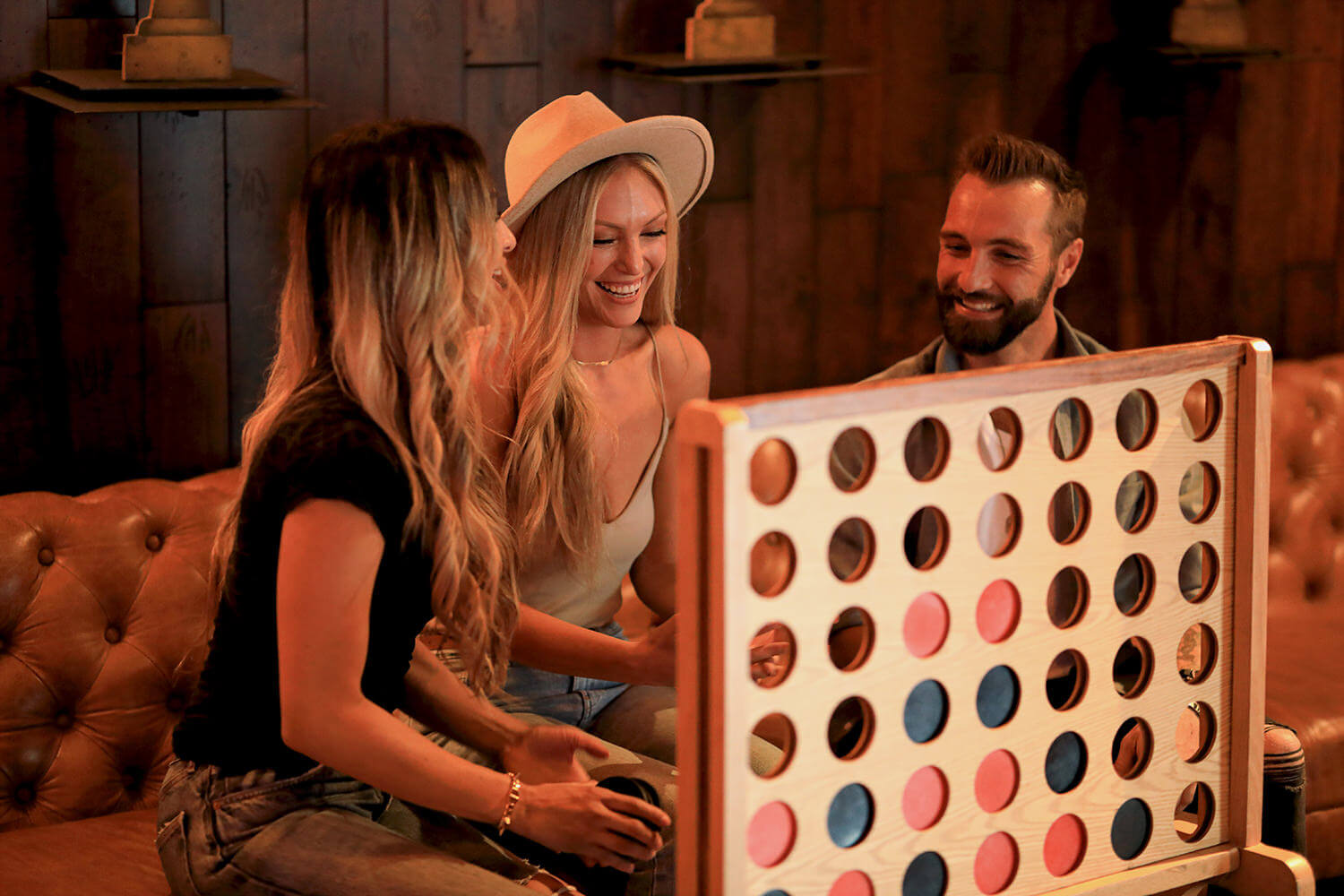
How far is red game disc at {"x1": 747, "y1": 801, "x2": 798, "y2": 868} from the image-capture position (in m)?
1.28

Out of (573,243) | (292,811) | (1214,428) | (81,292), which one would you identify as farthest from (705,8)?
(292,811)

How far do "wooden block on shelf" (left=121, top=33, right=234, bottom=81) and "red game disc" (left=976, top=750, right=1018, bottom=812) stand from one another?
4.75 feet

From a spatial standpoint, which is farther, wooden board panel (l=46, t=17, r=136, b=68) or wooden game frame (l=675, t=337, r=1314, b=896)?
wooden board panel (l=46, t=17, r=136, b=68)

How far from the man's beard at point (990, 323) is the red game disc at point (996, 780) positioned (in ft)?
3.50

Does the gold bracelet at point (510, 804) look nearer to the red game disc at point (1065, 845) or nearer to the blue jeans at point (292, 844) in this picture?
the blue jeans at point (292, 844)

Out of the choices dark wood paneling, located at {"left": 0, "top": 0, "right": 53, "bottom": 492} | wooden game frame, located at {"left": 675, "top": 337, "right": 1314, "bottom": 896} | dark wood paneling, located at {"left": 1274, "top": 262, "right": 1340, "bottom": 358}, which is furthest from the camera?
dark wood paneling, located at {"left": 1274, "top": 262, "right": 1340, "bottom": 358}

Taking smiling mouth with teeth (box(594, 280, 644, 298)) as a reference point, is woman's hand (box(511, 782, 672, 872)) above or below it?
below

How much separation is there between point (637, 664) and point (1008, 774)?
583 mm

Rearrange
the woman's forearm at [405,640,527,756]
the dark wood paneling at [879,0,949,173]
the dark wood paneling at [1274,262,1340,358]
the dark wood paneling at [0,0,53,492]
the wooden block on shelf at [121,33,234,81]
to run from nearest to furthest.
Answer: the woman's forearm at [405,640,527,756] → the wooden block on shelf at [121,33,234,81] → the dark wood paneling at [0,0,53,492] → the dark wood paneling at [879,0,949,173] → the dark wood paneling at [1274,262,1340,358]

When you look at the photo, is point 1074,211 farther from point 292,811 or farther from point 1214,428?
point 292,811

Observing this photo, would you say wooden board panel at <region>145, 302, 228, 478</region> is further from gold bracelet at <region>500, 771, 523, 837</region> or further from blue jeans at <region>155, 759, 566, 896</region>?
gold bracelet at <region>500, 771, 523, 837</region>

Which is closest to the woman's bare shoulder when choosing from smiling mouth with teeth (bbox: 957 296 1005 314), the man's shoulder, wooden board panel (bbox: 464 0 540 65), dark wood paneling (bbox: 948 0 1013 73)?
the man's shoulder

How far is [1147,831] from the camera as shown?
1537mm

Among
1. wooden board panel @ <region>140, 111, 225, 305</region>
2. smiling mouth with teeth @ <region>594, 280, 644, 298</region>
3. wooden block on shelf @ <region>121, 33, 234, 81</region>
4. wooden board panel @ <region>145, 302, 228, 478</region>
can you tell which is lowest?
wooden board panel @ <region>145, 302, 228, 478</region>
